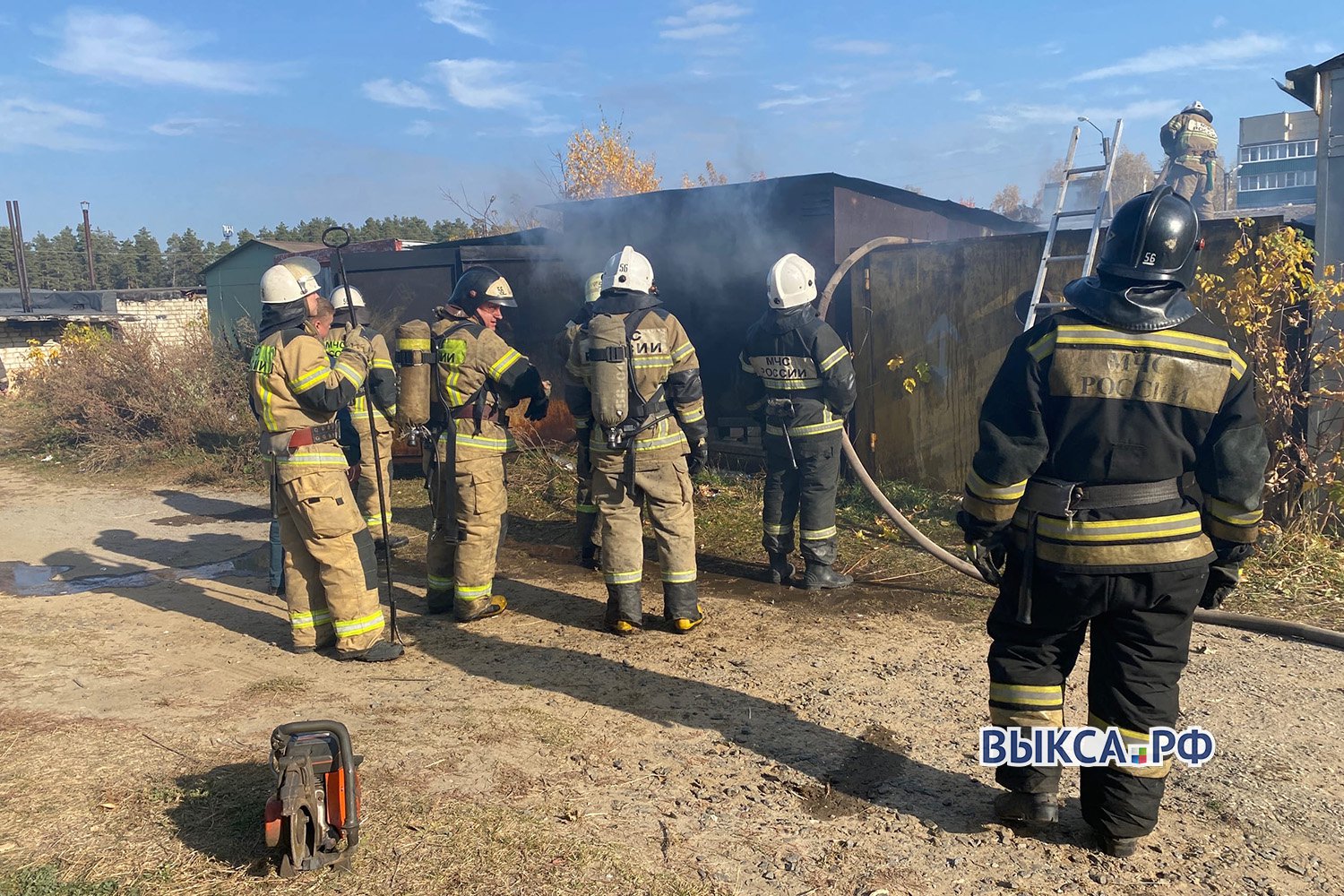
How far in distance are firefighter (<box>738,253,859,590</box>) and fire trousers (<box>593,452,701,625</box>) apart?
97 cm

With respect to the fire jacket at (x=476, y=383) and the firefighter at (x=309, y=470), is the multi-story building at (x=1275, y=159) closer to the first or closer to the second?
the fire jacket at (x=476, y=383)

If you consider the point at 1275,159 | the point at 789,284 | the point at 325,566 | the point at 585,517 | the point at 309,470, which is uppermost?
the point at 1275,159

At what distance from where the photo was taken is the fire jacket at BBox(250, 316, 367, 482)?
4.55 meters

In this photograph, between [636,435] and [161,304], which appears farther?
[161,304]

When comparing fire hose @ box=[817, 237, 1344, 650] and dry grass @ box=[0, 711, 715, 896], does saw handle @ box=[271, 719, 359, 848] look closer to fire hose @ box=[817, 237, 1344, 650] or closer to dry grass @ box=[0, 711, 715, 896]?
dry grass @ box=[0, 711, 715, 896]

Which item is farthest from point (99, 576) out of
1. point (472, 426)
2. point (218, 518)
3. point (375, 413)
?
point (472, 426)

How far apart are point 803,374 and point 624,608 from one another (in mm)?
1826

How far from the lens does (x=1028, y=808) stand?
9.69ft

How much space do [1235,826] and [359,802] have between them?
287cm

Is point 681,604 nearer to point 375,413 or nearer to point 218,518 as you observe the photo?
point 375,413

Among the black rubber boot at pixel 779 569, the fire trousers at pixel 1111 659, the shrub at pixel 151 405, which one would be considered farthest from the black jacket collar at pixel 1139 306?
the shrub at pixel 151 405

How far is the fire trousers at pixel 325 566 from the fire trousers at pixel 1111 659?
10.5 ft

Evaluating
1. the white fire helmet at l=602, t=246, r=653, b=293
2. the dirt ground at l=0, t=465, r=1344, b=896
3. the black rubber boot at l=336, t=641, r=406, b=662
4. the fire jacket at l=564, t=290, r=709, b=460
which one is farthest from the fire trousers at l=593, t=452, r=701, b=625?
the black rubber boot at l=336, t=641, r=406, b=662

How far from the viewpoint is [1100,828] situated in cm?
283
